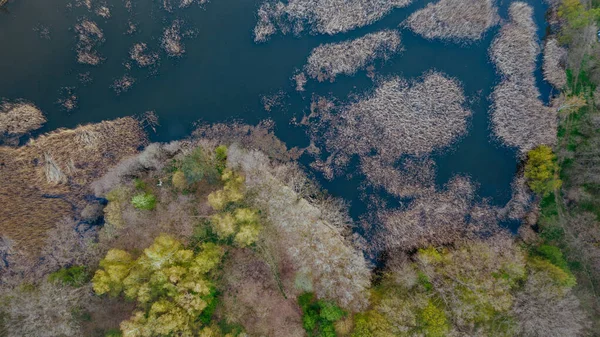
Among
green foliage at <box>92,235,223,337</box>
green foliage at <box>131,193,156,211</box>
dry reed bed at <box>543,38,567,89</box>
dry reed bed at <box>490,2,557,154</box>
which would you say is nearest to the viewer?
green foliage at <box>92,235,223,337</box>

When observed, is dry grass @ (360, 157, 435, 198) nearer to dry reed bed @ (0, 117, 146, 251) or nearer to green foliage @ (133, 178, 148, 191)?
green foliage @ (133, 178, 148, 191)

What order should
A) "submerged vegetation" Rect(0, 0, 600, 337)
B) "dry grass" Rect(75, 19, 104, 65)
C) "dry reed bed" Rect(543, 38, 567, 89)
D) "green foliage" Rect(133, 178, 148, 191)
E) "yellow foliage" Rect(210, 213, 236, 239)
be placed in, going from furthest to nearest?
"dry reed bed" Rect(543, 38, 567, 89) → "dry grass" Rect(75, 19, 104, 65) → "green foliage" Rect(133, 178, 148, 191) → "submerged vegetation" Rect(0, 0, 600, 337) → "yellow foliage" Rect(210, 213, 236, 239)

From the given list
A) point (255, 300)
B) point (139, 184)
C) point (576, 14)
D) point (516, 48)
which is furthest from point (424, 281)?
point (576, 14)

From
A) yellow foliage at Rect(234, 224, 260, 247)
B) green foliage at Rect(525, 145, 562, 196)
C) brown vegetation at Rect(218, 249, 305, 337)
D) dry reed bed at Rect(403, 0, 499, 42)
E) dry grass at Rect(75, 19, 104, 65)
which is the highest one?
dry grass at Rect(75, 19, 104, 65)

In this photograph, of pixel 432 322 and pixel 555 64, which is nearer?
pixel 432 322

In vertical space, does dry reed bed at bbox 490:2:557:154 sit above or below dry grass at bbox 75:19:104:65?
below

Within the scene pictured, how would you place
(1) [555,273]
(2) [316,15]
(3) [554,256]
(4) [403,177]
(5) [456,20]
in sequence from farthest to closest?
1. (2) [316,15]
2. (5) [456,20]
3. (4) [403,177]
4. (3) [554,256]
5. (1) [555,273]

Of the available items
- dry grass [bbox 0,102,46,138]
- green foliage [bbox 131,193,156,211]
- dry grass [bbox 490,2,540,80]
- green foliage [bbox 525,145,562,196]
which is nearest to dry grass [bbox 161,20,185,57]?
dry grass [bbox 0,102,46,138]

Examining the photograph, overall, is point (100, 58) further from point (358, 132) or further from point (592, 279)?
point (592, 279)

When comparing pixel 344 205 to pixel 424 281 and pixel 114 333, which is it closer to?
pixel 424 281
